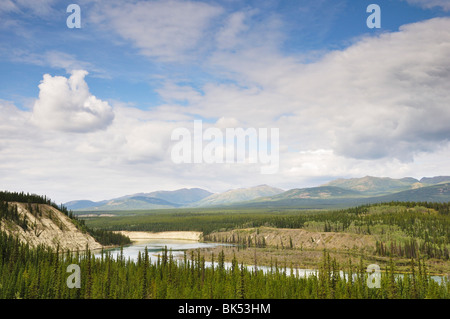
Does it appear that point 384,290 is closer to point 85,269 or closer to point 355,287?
point 355,287

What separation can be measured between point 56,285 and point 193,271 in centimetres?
4091

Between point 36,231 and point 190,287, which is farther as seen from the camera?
point 36,231

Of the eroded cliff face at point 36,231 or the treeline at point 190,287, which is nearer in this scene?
the treeline at point 190,287

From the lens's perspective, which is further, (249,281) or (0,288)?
(249,281)

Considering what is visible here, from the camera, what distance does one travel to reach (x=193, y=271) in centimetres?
11312

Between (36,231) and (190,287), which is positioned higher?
(36,231)

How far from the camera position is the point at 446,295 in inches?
3440

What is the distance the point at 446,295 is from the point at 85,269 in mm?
104670

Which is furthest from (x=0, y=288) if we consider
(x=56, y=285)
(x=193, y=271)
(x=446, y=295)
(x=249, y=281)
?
(x=446, y=295)

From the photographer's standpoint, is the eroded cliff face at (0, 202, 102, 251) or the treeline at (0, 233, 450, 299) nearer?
the treeline at (0, 233, 450, 299)
